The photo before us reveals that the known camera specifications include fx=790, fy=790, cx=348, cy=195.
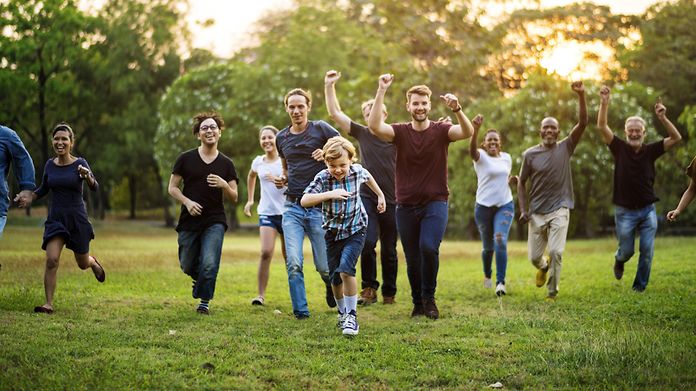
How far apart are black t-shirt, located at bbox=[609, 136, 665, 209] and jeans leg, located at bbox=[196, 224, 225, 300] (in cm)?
560

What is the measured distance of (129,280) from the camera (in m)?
13.7

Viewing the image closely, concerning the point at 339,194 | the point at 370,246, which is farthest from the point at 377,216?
the point at 339,194

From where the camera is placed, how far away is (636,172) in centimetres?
1104

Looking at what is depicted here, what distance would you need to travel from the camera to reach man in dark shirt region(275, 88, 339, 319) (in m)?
9.20

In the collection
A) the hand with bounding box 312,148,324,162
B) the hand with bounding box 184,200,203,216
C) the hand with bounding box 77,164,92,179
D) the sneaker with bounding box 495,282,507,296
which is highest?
the hand with bounding box 312,148,324,162

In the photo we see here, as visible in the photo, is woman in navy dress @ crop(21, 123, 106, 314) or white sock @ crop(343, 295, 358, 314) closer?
white sock @ crop(343, 295, 358, 314)

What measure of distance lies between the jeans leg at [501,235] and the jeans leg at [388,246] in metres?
1.86

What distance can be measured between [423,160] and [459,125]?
602 millimetres

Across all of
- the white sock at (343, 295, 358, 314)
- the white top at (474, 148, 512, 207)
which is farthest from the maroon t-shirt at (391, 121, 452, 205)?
the white top at (474, 148, 512, 207)

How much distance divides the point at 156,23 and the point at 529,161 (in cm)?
3663

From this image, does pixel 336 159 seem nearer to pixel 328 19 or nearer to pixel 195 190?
pixel 195 190

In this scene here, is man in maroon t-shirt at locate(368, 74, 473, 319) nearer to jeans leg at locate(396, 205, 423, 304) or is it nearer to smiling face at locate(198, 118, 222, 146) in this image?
jeans leg at locate(396, 205, 423, 304)

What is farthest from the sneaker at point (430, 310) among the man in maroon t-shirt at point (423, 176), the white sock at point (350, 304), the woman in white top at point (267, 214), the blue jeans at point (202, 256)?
the blue jeans at point (202, 256)

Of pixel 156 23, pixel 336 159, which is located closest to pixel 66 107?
pixel 156 23
